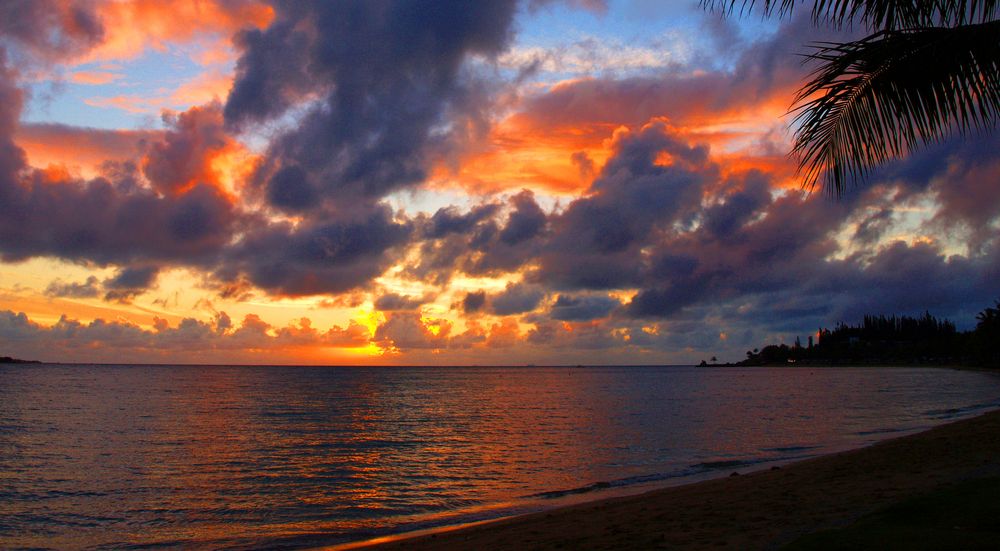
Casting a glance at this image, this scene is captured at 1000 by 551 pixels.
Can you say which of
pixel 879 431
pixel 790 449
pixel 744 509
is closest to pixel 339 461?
pixel 744 509

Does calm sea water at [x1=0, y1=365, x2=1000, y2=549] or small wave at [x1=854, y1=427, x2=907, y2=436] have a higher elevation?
small wave at [x1=854, y1=427, x2=907, y2=436]

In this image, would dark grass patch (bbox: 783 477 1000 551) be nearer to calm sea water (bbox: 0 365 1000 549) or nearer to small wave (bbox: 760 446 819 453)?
calm sea water (bbox: 0 365 1000 549)

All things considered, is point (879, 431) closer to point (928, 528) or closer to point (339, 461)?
point (339, 461)

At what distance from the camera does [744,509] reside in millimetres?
15570

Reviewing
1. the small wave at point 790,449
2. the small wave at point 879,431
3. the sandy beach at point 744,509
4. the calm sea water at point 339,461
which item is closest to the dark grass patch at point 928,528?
the sandy beach at point 744,509

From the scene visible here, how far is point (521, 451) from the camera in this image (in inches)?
1382

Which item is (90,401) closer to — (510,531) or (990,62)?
(510,531)

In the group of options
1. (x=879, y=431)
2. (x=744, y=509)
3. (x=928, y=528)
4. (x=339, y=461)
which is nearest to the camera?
(x=928, y=528)

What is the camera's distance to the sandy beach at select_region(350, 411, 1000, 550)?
41.7ft

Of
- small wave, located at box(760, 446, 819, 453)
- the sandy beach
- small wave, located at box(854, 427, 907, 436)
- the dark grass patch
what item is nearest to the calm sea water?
small wave, located at box(760, 446, 819, 453)

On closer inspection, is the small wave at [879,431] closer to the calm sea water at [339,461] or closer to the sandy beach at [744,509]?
the calm sea water at [339,461]

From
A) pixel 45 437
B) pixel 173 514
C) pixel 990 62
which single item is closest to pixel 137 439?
pixel 45 437

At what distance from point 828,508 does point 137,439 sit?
39.0 m

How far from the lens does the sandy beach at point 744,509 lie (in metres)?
12.7
